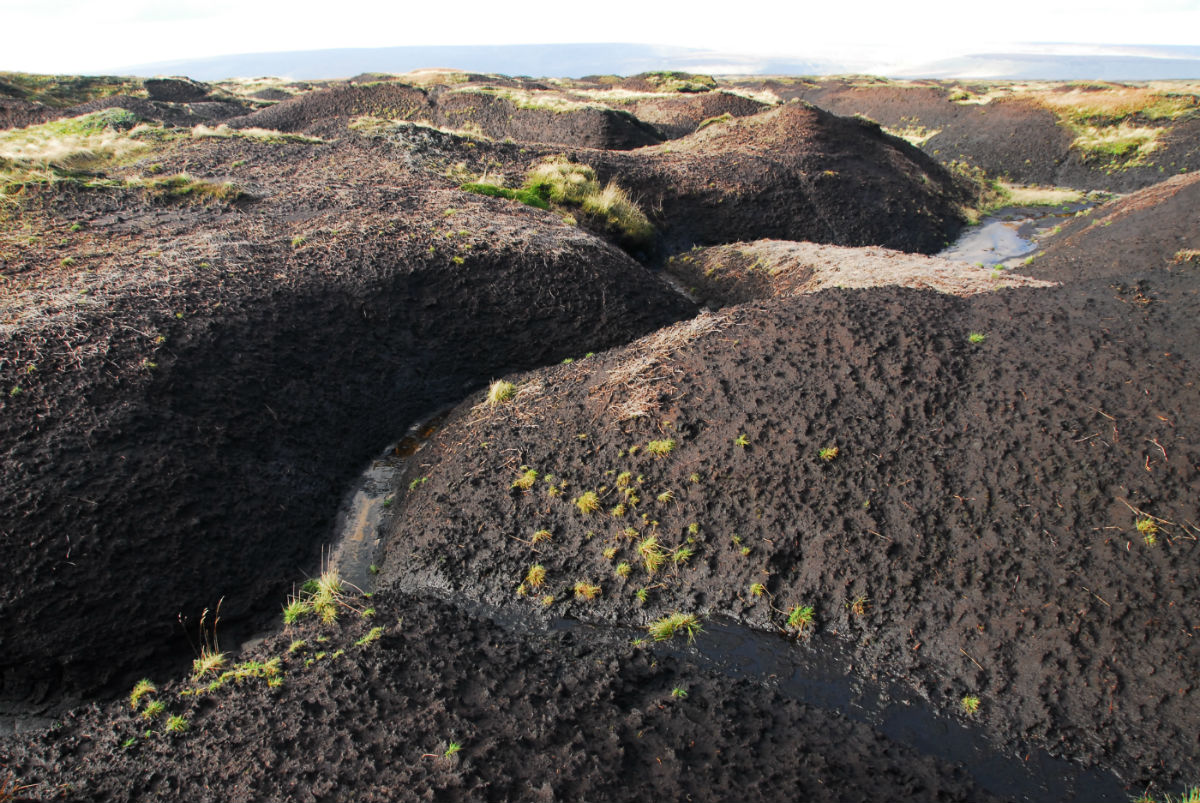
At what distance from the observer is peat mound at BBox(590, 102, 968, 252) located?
777 inches

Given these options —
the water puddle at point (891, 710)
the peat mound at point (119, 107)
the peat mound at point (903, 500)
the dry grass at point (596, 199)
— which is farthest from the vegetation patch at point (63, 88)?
the water puddle at point (891, 710)

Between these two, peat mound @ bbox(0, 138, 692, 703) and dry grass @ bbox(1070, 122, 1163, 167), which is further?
dry grass @ bbox(1070, 122, 1163, 167)

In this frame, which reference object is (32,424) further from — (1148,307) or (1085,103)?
(1085,103)

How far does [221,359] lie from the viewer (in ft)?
32.2

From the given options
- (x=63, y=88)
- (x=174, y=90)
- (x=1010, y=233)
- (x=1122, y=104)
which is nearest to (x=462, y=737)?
(x=1010, y=233)

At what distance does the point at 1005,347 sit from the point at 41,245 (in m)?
17.0

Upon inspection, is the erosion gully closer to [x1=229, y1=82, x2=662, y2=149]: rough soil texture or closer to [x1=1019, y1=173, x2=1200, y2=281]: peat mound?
[x1=1019, y1=173, x2=1200, y2=281]: peat mound

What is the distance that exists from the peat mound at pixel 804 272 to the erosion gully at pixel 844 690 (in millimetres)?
7662

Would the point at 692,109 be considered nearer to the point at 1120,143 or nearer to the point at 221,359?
the point at 1120,143

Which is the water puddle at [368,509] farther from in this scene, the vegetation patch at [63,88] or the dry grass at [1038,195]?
the vegetation patch at [63,88]

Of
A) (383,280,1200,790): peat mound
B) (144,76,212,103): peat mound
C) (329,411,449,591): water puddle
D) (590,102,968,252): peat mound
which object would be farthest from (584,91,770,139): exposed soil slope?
(144,76,212,103): peat mound

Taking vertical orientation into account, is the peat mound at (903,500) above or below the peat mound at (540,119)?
below

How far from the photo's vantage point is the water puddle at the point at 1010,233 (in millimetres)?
19328

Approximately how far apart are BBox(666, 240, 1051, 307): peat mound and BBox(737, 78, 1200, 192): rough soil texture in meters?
19.0
